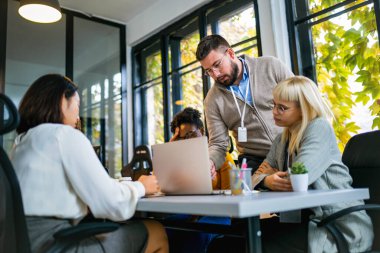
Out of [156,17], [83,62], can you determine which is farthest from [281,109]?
[83,62]

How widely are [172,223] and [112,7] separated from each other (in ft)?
12.9

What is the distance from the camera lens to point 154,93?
16.4ft

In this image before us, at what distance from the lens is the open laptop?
1.40 meters

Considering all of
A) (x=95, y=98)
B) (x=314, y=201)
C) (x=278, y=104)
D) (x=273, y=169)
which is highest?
(x=95, y=98)

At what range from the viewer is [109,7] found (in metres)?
4.89

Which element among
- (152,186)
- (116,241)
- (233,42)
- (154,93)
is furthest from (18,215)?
(154,93)

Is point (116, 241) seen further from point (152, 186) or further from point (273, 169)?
point (273, 169)

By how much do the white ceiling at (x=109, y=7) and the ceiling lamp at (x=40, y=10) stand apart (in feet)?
4.94

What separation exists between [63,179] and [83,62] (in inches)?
160

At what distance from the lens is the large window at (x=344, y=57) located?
270 cm

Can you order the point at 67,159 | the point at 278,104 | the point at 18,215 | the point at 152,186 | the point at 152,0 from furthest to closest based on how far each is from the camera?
the point at 152,0 < the point at 278,104 < the point at 152,186 < the point at 67,159 < the point at 18,215

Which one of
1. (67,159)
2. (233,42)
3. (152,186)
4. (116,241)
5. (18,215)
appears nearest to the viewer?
(18,215)

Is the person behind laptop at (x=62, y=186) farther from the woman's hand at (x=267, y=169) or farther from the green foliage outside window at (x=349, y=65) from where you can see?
the green foliage outside window at (x=349, y=65)

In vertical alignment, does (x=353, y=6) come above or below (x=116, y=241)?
above
